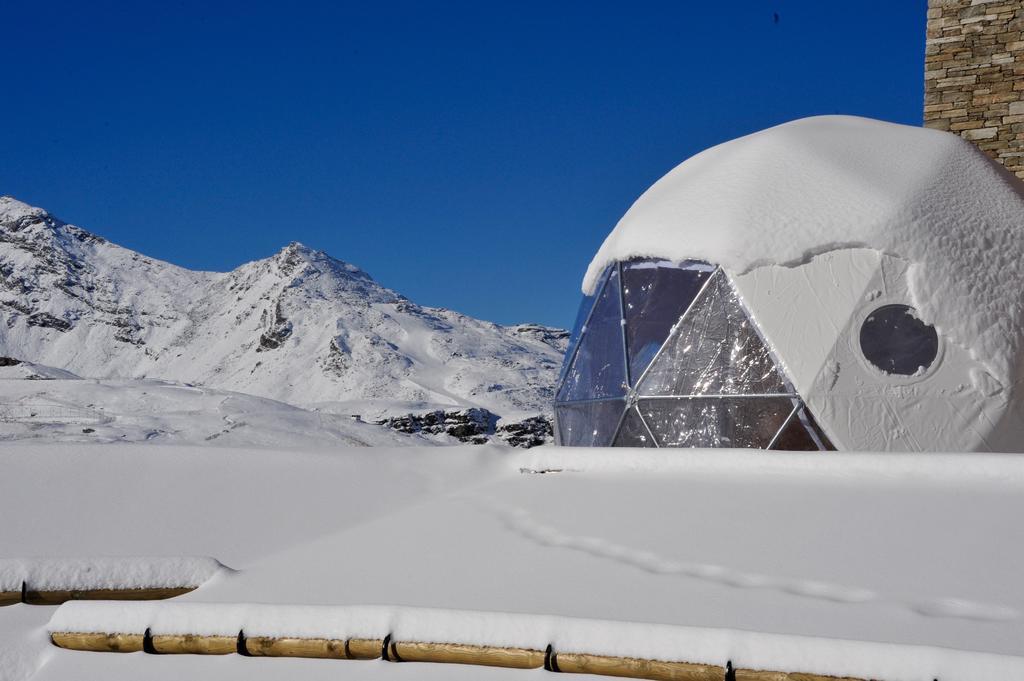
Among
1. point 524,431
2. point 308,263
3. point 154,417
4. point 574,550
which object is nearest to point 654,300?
point 574,550

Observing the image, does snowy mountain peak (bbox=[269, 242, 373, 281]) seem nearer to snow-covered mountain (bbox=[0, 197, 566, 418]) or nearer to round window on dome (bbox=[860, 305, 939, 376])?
snow-covered mountain (bbox=[0, 197, 566, 418])

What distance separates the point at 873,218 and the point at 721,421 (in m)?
1.46

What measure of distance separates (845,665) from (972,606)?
1.86 ft

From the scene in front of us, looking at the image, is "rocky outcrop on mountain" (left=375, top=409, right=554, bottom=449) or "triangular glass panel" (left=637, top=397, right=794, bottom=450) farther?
"rocky outcrop on mountain" (left=375, top=409, right=554, bottom=449)

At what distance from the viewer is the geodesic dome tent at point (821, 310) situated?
15.3 ft

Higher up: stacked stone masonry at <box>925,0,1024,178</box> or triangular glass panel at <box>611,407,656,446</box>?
stacked stone masonry at <box>925,0,1024,178</box>

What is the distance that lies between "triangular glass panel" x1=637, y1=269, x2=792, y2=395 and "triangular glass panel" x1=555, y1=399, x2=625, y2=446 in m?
0.26

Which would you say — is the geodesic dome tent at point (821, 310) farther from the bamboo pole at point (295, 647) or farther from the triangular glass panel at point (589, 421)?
the bamboo pole at point (295, 647)

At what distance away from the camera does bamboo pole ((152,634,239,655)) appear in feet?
7.22

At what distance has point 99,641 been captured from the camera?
7.55 feet

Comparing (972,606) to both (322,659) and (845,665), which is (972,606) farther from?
(322,659)

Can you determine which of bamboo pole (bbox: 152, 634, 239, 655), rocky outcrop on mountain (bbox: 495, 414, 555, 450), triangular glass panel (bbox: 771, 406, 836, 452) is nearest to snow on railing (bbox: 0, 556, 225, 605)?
bamboo pole (bbox: 152, 634, 239, 655)

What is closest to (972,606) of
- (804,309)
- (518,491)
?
(518,491)

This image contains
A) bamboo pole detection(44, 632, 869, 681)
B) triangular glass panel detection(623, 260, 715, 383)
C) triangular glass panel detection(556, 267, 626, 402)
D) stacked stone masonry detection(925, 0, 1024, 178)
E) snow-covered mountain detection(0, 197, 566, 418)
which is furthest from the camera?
snow-covered mountain detection(0, 197, 566, 418)
